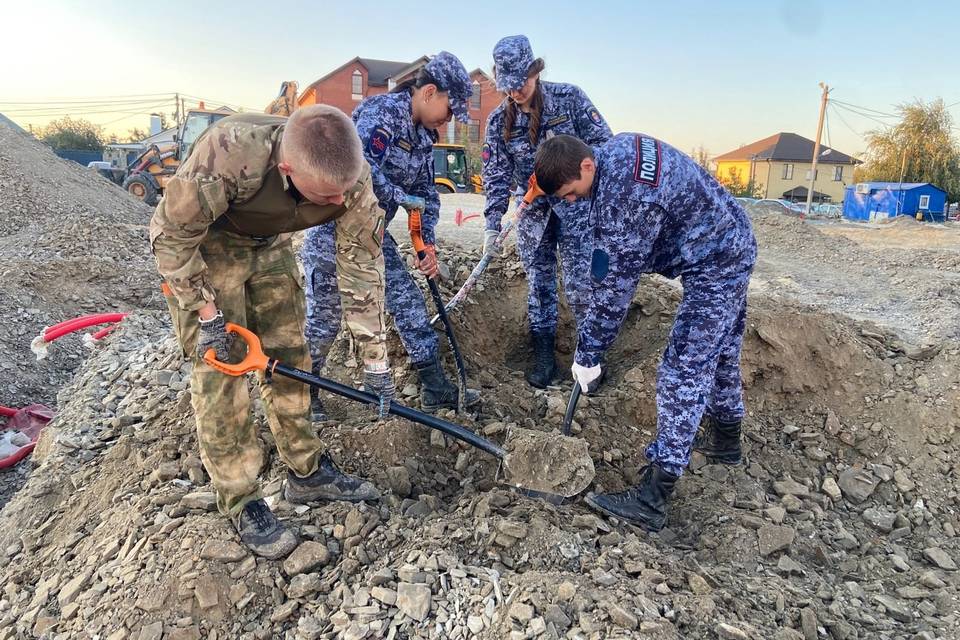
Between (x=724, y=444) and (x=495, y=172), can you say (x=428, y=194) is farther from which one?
(x=724, y=444)

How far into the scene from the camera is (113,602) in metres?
2.10

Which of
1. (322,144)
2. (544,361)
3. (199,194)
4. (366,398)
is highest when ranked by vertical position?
(322,144)

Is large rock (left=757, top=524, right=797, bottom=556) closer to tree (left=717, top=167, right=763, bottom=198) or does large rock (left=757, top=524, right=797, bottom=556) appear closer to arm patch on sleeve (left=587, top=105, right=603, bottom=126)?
arm patch on sleeve (left=587, top=105, right=603, bottom=126)

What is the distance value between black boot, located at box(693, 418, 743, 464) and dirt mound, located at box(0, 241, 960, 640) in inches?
3.1

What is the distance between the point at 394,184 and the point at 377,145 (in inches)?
10.4

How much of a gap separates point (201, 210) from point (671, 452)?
2.09 meters

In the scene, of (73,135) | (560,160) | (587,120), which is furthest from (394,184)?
(73,135)

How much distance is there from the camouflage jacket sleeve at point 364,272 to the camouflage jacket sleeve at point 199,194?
40 centimetres

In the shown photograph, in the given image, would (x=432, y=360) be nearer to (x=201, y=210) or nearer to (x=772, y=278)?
(x=201, y=210)

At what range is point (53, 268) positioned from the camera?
6887 millimetres

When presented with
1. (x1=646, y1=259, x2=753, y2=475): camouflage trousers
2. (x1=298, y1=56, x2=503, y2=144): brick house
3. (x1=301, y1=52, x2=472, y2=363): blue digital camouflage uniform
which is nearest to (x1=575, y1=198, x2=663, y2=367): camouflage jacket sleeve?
(x1=646, y1=259, x2=753, y2=475): camouflage trousers

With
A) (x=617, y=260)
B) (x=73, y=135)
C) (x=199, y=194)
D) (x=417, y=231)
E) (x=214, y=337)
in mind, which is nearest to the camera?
(x=199, y=194)

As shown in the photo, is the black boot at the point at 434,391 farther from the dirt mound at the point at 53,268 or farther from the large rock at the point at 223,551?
the dirt mound at the point at 53,268

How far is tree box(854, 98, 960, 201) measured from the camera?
96.2ft
